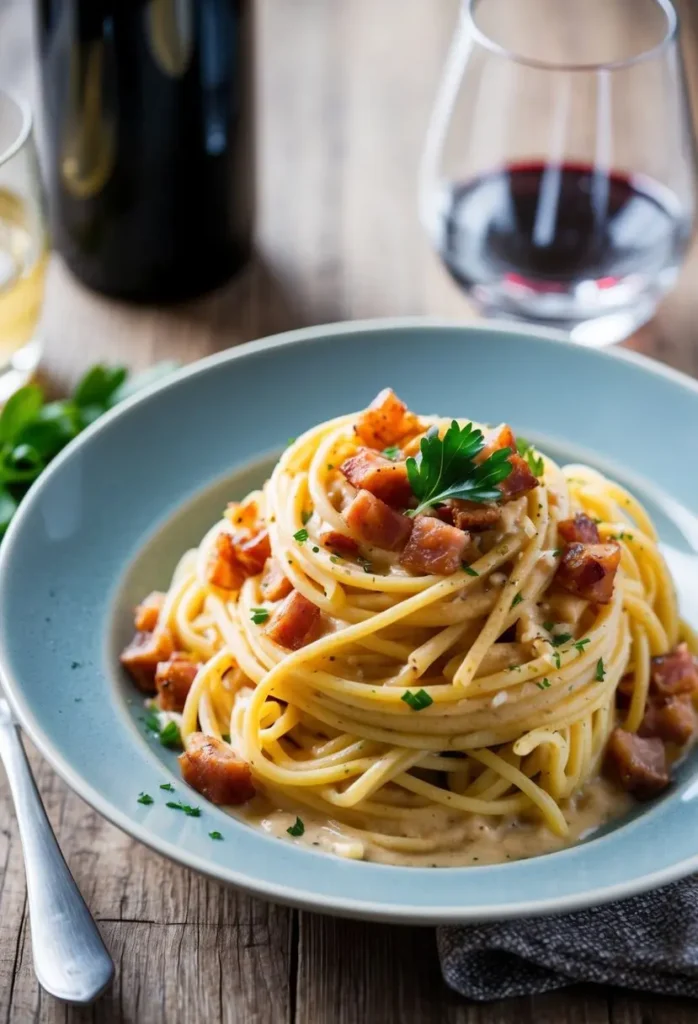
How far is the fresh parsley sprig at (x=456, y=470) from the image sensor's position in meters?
3.61

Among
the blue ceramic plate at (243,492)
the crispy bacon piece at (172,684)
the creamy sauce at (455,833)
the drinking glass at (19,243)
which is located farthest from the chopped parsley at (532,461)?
the drinking glass at (19,243)

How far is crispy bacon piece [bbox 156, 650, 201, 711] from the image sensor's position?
400cm

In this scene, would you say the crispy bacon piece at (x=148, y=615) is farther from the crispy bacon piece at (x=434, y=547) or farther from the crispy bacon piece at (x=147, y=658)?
the crispy bacon piece at (x=434, y=547)

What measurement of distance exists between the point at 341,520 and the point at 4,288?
1986 mm

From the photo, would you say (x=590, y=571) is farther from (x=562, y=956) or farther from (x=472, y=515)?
(x=562, y=956)

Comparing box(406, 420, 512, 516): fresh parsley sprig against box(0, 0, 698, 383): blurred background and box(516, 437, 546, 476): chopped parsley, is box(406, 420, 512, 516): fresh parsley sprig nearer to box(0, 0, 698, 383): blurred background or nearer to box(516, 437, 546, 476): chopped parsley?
box(516, 437, 546, 476): chopped parsley

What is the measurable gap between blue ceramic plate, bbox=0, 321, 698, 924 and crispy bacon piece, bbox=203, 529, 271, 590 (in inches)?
12.5

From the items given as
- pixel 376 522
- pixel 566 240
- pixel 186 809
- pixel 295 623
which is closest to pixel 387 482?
pixel 376 522

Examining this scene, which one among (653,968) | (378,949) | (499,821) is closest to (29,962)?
(378,949)

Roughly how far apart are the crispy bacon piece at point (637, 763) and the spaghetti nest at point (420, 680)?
0.05m

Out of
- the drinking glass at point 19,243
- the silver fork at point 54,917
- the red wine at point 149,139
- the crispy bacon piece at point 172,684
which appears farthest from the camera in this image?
the red wine at point 149,139

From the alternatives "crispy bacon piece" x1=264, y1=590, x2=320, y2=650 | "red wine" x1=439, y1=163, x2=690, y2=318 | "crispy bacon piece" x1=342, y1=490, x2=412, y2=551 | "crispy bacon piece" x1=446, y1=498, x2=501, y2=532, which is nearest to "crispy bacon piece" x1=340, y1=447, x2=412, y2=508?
"crispy bacon piece" x1=342, y1=490, x2=412, y2=551

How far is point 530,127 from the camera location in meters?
5.45

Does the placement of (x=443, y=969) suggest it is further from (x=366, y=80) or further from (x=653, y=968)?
(x=366, y=80)
